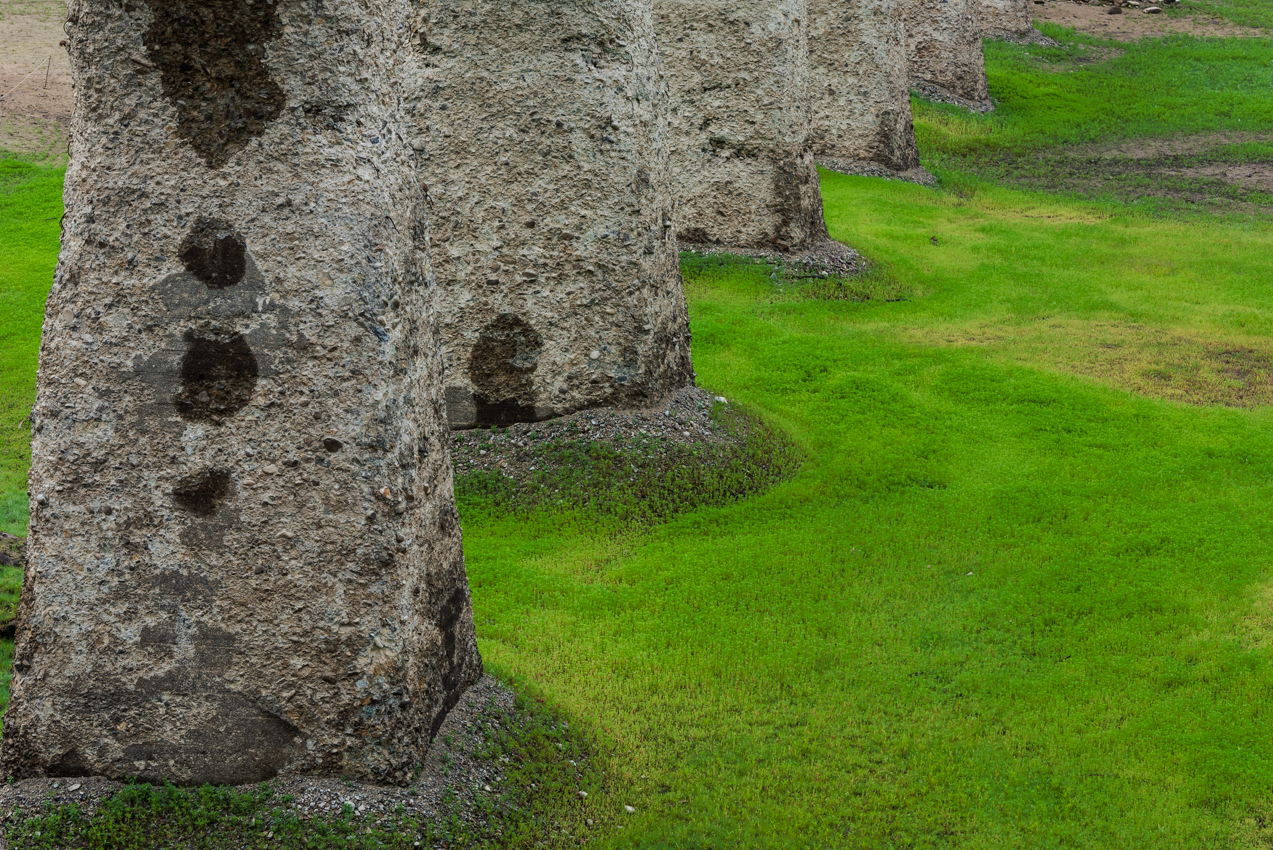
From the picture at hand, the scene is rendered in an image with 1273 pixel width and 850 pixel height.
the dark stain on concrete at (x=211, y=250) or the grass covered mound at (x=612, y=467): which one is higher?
the dark stain on concrete at (x=211, y=250)

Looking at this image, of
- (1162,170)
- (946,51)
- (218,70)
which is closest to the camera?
(218,70)

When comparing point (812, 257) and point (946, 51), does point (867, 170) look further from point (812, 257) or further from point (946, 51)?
point (812, 257)

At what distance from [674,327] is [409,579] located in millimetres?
4842

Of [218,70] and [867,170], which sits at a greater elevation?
[218,70]

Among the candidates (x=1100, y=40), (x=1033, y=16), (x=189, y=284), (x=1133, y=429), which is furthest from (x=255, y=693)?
(x=1033, y=16)

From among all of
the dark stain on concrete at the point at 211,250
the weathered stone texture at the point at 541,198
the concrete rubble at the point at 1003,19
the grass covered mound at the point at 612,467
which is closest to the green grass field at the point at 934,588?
the grass covered mound at the point at 612,467

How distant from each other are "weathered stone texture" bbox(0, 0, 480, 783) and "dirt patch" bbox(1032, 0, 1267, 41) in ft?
91.2

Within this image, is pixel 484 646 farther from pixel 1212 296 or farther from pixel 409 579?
pixel 1212 296

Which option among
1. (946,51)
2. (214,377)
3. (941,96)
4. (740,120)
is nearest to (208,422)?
(214,377)

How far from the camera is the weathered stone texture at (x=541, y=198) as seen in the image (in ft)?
25.7

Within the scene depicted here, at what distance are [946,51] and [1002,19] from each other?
23.6 feet

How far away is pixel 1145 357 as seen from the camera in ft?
35.8

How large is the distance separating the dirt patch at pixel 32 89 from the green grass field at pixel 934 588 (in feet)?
11.1

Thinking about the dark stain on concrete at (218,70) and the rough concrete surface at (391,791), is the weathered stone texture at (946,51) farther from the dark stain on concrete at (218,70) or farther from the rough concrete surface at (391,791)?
the rough concrete surface at (391,791)
